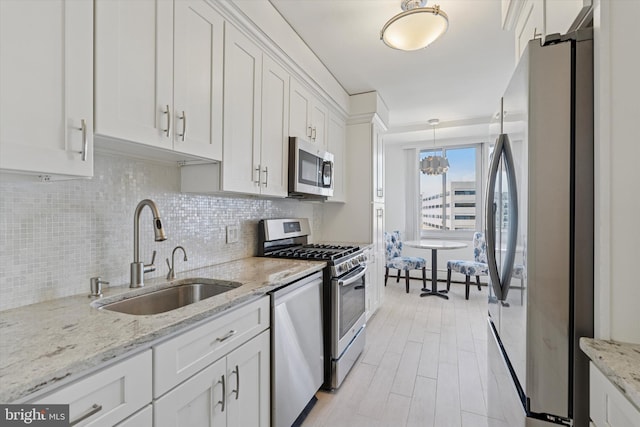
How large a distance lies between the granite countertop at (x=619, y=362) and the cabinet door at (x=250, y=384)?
46.2 inches

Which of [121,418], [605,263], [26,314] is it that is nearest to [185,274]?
[26,314]

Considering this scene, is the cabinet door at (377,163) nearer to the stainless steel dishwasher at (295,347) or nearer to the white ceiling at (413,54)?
the white ceiling at (413,54)

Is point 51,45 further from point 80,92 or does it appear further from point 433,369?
point 433,369

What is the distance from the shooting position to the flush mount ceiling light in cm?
175

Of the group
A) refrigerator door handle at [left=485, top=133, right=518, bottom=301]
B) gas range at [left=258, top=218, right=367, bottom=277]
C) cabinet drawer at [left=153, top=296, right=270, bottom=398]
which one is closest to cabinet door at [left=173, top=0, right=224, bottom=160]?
cabinet drawer at [left=153, top=296, right=270, bottom=398]

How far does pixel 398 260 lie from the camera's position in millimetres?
4676

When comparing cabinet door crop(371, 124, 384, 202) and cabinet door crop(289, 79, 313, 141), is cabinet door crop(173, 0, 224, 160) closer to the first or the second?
cabinet door crop(289, 79, 313, 141)

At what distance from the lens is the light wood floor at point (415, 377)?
6.01 feet

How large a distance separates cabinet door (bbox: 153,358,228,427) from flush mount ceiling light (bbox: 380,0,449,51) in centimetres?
206

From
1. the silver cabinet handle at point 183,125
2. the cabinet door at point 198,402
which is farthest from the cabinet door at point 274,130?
the cabinet door at point 198,402

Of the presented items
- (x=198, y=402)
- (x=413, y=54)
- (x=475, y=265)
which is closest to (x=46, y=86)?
(x=198, y=402)

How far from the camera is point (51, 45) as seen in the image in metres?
0.89

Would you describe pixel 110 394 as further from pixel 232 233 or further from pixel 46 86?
pixel 232 233

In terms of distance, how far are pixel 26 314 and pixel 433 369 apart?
255cm
